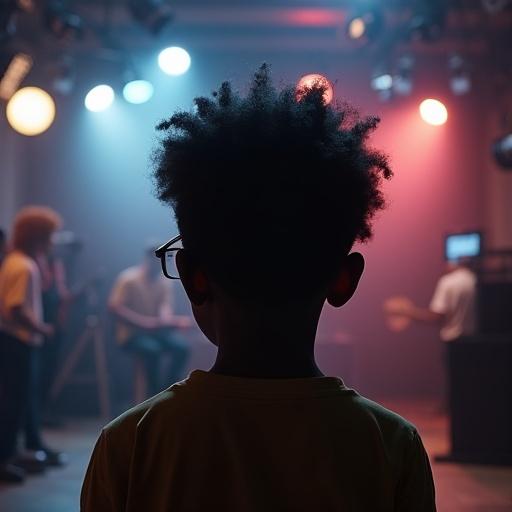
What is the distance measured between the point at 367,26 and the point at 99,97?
7.86ft

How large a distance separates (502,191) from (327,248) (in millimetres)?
7254

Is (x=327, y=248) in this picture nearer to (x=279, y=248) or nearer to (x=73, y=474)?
(x=279, y=248)

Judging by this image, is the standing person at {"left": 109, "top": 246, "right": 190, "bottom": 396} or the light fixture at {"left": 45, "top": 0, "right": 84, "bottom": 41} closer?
the light fixture at {"left": 45, "top": 0, "right": 84, "bottom": 41}

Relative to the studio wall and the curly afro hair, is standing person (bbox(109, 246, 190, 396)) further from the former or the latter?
the curly afro hair

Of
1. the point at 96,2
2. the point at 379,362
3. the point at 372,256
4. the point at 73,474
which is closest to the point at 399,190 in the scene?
the point at 372,256

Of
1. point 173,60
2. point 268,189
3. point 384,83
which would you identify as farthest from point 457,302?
point 268,189

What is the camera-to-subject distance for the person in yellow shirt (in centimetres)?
80

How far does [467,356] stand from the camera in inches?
189

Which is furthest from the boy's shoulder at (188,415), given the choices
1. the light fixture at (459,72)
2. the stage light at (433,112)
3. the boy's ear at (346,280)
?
the stage light at (433,112)

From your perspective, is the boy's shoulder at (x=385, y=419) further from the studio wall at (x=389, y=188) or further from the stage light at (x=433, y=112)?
the stage light at (x=433, y=112)

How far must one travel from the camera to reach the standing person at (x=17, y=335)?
397 cm

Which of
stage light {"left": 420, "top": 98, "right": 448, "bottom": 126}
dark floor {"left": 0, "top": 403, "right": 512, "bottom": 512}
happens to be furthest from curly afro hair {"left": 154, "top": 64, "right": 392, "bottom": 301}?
stage light {"left": 420, "top": 98, "right": 448, "bottom": 126}

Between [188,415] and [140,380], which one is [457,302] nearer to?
[140,380]

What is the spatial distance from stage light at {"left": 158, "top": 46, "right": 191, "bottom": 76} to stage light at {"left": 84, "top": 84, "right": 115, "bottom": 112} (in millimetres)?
501
